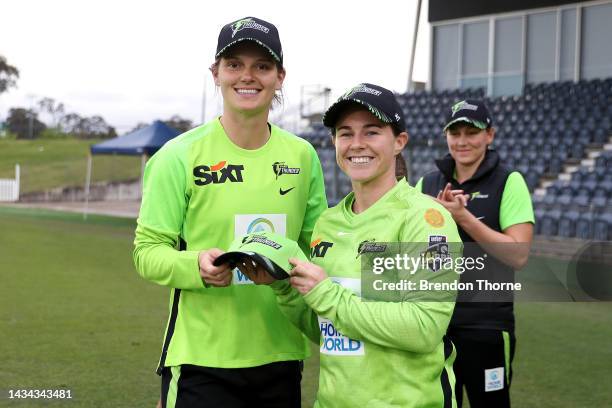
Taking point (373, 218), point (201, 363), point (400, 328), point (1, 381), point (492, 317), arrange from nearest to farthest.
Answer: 1. point (400, 328)
2. point (373, 218)
3. point (201, 363)
4. point (492, 317)
5. point (1, 381)

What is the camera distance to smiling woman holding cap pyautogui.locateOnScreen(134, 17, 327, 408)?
103 inches

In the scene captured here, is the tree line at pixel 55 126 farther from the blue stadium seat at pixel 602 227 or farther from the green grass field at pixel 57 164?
the blue stadium seat at pixel 602 227

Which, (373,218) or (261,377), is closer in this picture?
(373,218)

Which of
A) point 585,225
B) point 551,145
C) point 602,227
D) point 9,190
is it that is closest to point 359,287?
point 602,227

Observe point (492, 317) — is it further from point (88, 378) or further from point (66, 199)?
point (66, 199)

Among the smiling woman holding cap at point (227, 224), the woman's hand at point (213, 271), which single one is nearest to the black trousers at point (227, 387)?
the smiling woman holding cap at point (227, 224)

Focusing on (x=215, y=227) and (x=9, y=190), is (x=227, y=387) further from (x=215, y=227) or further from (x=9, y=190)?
(x=9, y=190)

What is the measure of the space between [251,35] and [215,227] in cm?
66

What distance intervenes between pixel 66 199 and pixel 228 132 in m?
36.3

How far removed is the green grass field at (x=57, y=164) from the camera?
41125mm

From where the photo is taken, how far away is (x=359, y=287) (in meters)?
2.33

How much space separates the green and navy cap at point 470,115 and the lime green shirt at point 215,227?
4.36 ft

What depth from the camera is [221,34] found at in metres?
2.66

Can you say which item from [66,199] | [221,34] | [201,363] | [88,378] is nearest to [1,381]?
[88,378]
